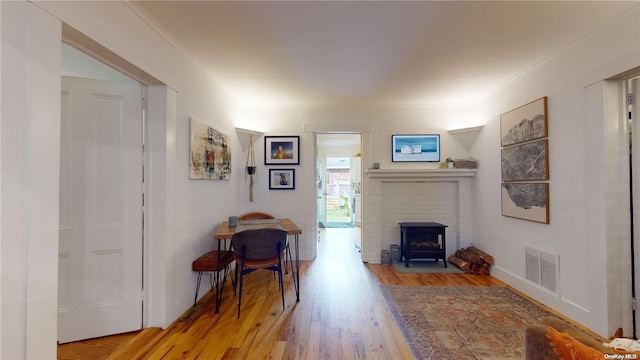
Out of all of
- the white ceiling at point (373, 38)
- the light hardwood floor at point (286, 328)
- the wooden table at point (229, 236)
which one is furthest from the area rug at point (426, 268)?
the white ceiling at point (373, 38)

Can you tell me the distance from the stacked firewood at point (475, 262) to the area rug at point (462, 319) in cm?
46

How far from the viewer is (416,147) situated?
412 centimetres

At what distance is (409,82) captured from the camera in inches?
127

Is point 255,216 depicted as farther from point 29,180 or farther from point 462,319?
point 462,319

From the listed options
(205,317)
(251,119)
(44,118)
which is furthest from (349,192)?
Answer: (44,118)

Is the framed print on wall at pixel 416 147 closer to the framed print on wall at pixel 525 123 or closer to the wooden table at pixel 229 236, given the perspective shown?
the framed print on wall at pixel 525 123

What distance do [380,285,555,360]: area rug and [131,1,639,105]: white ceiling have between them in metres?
2.55

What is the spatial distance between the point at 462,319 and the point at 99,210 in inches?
130

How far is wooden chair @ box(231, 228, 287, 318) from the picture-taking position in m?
2.44

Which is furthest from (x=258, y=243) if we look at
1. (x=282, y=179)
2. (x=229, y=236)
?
(x=282, y=179)

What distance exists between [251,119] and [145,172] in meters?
2.18

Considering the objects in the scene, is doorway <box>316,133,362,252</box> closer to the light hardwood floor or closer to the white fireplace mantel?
A: the white fireplace mantel

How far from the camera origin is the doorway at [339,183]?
7.27m

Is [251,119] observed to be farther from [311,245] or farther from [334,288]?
[334,288]
